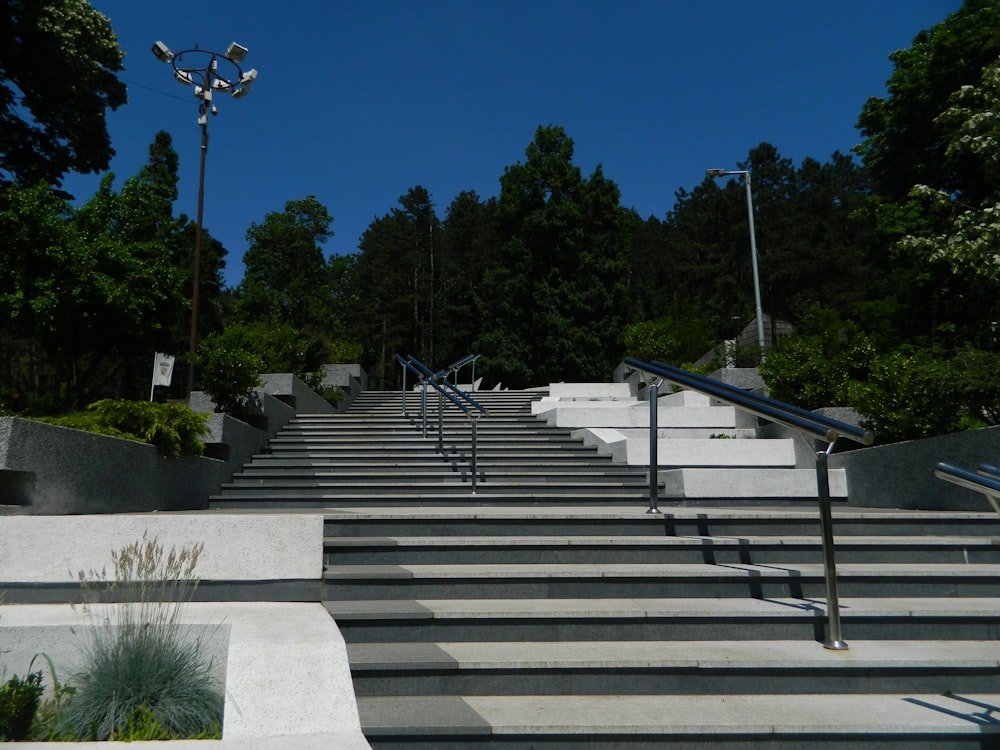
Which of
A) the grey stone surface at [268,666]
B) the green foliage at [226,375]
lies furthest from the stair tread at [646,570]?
the green foliage at [226,375]

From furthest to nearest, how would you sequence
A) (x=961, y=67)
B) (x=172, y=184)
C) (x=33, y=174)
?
(x=172, y=184) → (x=33, y=174) → (x=961, y=67)

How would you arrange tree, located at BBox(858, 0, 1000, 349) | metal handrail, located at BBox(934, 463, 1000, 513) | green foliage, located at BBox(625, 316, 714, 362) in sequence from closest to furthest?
metal handrail, located at BBox(934, 463, 1000, 513)
tree, located at BBox(858, 0, 1000, 349)
green foliage, located at BBox(625, 316, 714, 362)

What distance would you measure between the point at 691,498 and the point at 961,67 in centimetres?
1174

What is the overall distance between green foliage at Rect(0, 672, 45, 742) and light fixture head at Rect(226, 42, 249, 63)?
1391cm

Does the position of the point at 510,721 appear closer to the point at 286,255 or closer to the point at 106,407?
the point at 106,407

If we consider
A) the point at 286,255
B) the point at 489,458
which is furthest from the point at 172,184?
the point at 489,458

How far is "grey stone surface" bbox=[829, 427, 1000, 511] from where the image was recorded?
20.3 feet

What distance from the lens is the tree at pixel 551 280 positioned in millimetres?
28656

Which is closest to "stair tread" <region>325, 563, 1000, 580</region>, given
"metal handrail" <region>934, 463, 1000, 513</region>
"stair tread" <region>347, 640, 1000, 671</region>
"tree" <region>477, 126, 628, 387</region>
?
"stair tread" <region>347, 640, 1000, 671</region>

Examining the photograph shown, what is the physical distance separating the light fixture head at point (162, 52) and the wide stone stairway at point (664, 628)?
1279cm

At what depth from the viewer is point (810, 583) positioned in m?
4.41

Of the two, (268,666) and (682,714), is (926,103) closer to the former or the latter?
(682,714)

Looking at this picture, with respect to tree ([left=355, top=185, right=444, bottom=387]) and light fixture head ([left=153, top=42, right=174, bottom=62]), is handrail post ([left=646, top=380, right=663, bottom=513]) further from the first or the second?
tree ([left=355, top=185, right=444, bottom=387])

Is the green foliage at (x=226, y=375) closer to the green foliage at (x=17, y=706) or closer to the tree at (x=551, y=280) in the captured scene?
the green foliage at (x=17, y=706)
